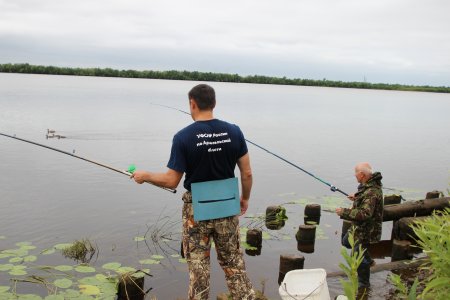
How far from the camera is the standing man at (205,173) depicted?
4.40 m

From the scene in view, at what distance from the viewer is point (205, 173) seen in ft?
14.7

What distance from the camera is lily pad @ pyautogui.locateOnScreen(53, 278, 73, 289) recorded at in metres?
7.41

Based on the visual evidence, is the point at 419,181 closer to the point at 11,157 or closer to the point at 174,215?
the point at 174,215

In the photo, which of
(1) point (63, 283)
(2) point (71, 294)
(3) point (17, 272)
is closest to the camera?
(2) point (71, 294)

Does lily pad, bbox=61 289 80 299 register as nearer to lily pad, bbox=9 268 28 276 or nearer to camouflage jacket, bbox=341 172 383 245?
lily pad, bbox=9 268 28 276

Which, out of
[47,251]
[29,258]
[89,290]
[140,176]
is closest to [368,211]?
[140,176]

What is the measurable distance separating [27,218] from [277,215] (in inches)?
248

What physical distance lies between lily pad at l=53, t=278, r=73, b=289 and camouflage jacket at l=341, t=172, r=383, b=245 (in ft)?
14.4

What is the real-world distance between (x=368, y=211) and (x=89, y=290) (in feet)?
14.2

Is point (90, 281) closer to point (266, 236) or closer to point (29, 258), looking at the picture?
point (29, 258)

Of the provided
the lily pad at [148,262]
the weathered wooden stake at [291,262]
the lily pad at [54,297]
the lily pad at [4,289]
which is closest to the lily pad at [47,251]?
the lily pad at [148,262]

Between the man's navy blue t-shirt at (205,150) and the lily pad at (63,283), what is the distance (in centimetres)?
395

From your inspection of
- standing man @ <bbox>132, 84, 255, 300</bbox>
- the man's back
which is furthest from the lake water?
standing man @ <bbox>132, 84, 255, 300</bbox>

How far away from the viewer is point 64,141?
24.2 m
